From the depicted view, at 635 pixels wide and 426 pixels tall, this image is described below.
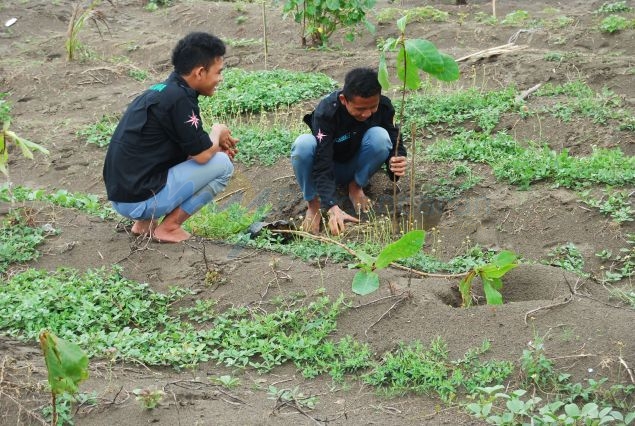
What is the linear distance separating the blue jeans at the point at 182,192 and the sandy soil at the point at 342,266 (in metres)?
0.21

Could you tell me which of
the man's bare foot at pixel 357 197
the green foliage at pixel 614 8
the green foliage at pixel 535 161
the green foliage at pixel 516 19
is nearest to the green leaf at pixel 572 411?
the green foliage at pixel 535 161

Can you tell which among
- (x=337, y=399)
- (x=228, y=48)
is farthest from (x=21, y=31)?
(x=337, y=399)

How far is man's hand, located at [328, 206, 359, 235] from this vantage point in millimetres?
6156

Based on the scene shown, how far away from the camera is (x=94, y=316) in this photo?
4.62m

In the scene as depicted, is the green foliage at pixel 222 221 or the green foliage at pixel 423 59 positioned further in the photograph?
the green foliage at pixel 222 221

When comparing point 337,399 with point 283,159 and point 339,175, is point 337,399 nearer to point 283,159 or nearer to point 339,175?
point 339,175

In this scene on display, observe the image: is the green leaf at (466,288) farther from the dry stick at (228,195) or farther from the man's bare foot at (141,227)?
the dry stick at (228,195)

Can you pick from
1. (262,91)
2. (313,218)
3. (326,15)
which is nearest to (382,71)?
(313,218)

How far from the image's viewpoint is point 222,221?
6.15m

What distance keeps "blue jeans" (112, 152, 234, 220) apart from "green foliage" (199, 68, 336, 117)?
9.40 ft

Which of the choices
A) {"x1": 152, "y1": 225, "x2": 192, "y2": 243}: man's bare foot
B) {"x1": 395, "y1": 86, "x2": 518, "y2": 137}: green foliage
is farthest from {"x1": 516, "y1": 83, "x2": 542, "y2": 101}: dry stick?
{"x1": 152, "y1": 225, "x2": 192, "y2": 243}: man's bare foot

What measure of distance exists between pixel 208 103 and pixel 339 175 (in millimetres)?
2574

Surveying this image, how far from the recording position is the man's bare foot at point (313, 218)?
20.9 ft

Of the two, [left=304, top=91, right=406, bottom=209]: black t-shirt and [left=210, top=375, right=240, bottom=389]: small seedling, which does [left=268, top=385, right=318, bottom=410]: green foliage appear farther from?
[left=304, top=91, right=406, bottom=209]: black t-shirt
